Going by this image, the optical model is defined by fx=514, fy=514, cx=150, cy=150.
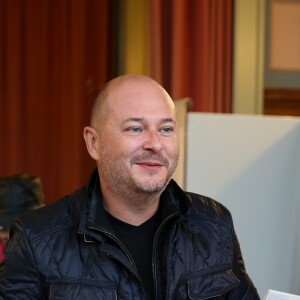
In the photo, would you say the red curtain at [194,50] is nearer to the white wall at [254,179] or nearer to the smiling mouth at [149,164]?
the white wall at [254,179]

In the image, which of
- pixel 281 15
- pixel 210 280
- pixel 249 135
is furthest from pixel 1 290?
pixel 281 15

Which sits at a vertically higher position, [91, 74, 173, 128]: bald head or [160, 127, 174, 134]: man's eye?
[91, 74, 173, 128]: bald head

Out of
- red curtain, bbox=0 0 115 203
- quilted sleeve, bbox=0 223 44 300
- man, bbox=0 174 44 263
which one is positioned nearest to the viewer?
quilted sleeve, bbox=0 223 44 300

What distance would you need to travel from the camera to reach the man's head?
1043mm

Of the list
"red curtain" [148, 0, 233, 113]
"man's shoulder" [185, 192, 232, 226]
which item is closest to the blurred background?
"red curtain" [148, 0, 233, 113]

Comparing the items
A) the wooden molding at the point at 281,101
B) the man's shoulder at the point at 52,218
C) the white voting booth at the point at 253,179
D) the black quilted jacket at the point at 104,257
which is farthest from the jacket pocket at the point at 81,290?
the wooden molding at the point at 281,101

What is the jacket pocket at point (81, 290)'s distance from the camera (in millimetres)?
1000

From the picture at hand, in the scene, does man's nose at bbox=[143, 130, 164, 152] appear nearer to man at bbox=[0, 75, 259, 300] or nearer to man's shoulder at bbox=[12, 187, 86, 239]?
man at bbox=[0, 75, 259, 300]

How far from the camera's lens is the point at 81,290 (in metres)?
1.01

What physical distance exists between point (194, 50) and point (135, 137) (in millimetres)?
1479

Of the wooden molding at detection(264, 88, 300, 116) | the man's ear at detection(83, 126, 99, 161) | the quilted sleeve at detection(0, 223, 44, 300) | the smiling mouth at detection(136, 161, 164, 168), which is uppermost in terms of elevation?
the wooden molding at detection(264, 88, 300, 116)

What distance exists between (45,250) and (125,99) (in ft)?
1.15

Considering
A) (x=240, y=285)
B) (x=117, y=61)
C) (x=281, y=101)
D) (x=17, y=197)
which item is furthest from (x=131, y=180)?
(x=117, y=61)

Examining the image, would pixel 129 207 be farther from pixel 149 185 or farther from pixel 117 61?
pixel 117 61
